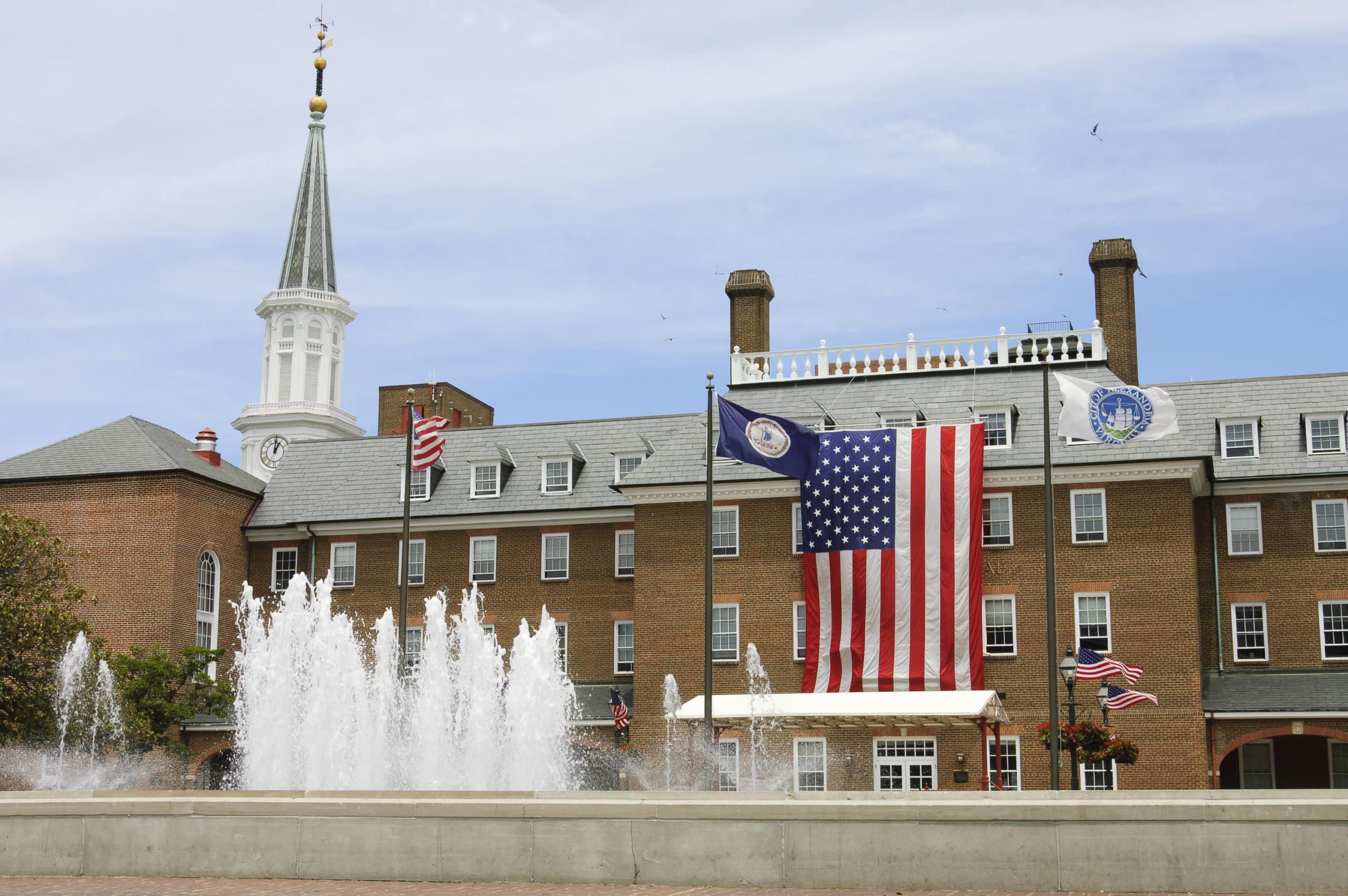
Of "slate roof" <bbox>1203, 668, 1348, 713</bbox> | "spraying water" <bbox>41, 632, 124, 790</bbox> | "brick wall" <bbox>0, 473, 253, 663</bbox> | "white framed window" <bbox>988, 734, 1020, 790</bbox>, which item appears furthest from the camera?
"brick wall" <bbox>0, 473, 253, 663</bbox>

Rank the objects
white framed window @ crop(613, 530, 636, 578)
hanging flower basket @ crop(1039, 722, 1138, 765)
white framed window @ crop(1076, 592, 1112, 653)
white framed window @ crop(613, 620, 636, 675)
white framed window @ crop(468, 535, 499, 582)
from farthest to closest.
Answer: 1. white framed window @ crop(468, 535, 499, 582)
2. white framed window @ crop(613, 530, 636, 578)
3. white framed window @ crop(613, 620, 636, 675)
4. white framed window @ crop(1076, 592, 1112, 653)
5. hanging flower basket @ crop(1039, 722, 1138, 765)

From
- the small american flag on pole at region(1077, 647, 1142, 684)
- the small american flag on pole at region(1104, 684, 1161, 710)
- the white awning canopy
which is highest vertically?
the small american flag on pole at region(1077, 647, 1142, 684)

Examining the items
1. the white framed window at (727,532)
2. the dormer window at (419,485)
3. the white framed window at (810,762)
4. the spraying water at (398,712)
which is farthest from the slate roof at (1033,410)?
the dormer window at (419,485)

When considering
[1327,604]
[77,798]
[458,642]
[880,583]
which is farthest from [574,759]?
[77,798]

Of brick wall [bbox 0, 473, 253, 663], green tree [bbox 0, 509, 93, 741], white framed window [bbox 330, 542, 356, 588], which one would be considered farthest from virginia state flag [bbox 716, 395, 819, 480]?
green tree [bbox 0, 509, 93, 741]

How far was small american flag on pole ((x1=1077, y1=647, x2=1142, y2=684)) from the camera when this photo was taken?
115 feet

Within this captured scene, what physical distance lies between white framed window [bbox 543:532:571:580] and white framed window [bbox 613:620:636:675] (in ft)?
7.74

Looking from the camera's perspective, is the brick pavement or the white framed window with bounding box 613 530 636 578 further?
the white framed window with bounding box 613 530 636 578

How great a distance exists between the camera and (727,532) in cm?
4394

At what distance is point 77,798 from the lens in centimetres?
1998

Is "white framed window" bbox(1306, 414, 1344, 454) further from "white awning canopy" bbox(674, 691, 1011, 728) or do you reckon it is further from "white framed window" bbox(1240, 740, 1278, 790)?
"white awning canopy" bbox(674, 691, 1011, 728)

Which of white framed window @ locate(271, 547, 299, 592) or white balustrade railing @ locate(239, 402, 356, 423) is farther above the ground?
white balustrade railing @ locate(239, 402, 356, 423)

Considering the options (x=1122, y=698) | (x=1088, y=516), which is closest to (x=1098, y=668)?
(x=1122, y=698)

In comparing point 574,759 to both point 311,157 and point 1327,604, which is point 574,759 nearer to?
point 1327,604
